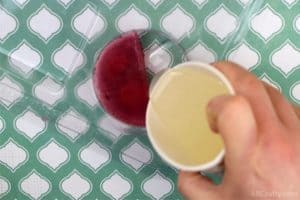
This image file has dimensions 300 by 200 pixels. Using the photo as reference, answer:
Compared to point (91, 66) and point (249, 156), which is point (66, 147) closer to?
point (91, 66)

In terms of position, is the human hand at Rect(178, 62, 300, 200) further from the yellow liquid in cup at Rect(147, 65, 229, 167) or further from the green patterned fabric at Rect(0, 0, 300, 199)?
the green patterned fabric at Rect(0, 0, 300, 199)

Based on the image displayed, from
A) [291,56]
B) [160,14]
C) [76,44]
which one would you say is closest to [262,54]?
[291,56]

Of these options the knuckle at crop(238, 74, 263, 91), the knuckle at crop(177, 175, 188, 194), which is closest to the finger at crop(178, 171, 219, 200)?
the knuckle at crop(177, 175, 188, 194)

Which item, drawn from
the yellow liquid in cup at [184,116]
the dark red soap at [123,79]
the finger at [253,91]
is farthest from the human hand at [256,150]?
the dark red soap at [123,79]

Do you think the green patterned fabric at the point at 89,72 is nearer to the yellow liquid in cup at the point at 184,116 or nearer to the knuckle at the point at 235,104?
the yellow liquid in cup at the point at 184,116

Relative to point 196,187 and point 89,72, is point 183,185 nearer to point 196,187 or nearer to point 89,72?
point 196,187

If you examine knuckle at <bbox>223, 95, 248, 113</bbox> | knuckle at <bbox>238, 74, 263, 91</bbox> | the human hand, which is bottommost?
the human hand

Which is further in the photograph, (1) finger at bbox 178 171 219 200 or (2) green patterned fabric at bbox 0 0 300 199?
(2) green patterned fabric at bbox 0 0 300 199
